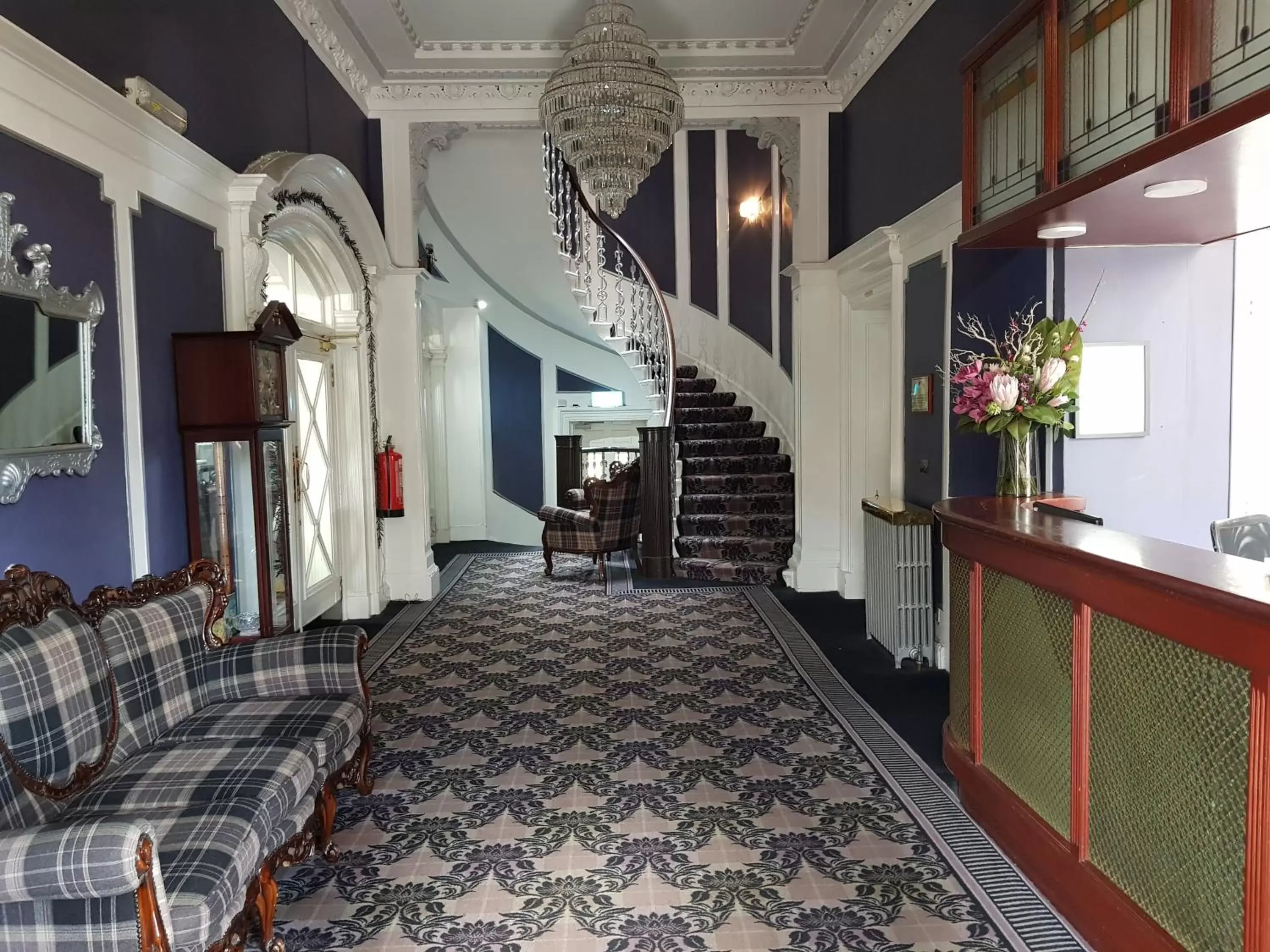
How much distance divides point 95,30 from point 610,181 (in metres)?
2.95

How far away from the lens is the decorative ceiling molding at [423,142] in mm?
6695

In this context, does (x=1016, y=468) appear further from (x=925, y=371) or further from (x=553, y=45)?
(x=553, y=45)

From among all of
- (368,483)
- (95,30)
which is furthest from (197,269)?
(368,483)

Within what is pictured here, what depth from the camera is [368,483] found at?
6387mm

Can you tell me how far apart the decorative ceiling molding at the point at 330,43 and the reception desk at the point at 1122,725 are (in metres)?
4.68

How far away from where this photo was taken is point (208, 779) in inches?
95.0

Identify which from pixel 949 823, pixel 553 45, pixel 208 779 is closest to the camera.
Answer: pixel 208 779

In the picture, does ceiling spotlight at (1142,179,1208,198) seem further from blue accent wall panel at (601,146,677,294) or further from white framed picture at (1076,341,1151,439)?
blue accent wall panel at (601,146,677,294)

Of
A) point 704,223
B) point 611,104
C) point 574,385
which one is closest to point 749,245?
point 704,223

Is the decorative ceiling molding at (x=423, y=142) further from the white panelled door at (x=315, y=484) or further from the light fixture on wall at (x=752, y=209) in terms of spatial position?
the light fixture on wall at (x=752, y=209)

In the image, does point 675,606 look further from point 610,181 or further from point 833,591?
point 610,181

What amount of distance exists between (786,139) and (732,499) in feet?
10.2

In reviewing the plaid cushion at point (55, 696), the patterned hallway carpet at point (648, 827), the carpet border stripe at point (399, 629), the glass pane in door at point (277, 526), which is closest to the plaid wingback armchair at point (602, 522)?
the carpet border stripe at point (399, 629)

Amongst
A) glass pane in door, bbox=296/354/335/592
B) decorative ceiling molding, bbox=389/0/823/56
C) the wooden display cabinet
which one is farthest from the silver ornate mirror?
decorative ceiling molding, bbox=389/0/823/56
